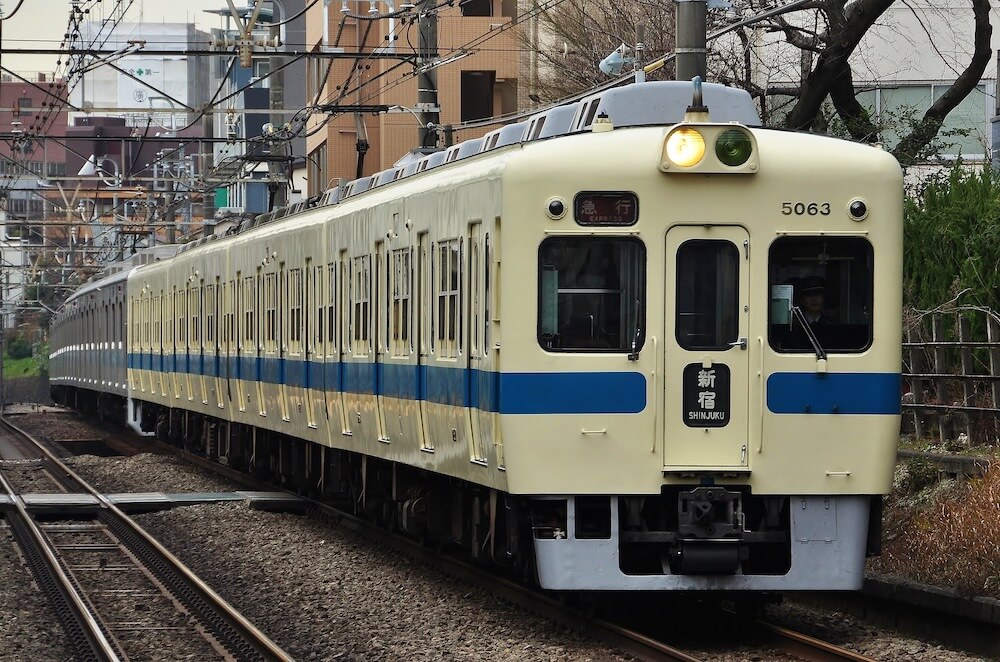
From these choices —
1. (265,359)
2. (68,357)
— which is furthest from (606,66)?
(68,357)

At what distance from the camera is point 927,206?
1539 centimetres

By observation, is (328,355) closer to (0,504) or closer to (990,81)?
(0,504)

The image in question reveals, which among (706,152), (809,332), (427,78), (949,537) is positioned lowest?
(949,537)

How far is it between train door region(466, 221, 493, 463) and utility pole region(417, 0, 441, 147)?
28.7ft

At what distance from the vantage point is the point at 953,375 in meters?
13.1

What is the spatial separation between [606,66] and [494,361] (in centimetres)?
739

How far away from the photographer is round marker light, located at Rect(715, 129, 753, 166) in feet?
30.9

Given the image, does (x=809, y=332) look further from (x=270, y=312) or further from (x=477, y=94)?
(x=477, y=94)

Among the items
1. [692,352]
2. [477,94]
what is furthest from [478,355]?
[477,94]

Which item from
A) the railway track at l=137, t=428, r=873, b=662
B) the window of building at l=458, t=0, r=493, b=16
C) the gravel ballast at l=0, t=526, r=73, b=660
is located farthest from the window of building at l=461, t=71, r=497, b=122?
the railway track at l=137, t=428, r=873, b=662

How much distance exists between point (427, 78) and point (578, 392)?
1035cm

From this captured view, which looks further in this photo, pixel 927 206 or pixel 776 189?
pixel 927 206

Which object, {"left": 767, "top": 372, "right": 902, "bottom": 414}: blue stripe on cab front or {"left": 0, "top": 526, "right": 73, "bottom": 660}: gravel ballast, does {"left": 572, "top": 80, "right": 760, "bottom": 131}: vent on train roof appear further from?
{"left": 0, "top": 526, "right": 73, "bottom": 660}: gravel ballast

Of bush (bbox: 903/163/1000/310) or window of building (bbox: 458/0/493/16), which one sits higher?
window of building (bbox: 458/0/493/16)
